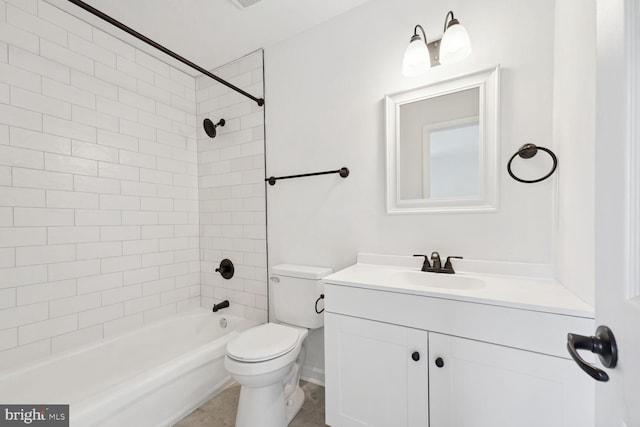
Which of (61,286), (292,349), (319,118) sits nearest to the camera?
(292,349)

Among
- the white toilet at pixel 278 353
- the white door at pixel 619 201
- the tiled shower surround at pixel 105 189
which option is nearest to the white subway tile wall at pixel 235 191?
the tiled shower surround at pixel 105 189

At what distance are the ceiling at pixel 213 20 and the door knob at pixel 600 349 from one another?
1986mm

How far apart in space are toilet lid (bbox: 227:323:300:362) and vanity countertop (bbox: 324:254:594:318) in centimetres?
45

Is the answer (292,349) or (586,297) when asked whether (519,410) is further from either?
(292,349)

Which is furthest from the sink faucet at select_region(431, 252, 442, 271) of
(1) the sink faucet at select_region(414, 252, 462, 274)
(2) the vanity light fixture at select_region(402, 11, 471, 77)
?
(2) the vanity light fixture at select_region(402, 11, 471, 77)

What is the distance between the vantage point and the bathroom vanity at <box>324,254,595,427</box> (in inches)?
35.6

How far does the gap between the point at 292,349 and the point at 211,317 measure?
117cm

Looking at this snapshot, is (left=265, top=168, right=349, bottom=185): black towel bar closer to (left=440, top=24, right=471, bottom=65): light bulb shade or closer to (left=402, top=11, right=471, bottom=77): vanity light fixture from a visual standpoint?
(left=402, top=11, right=471, bottom=77): vanity light fixture

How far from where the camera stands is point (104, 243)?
1.90m

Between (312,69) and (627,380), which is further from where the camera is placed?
(312,69)

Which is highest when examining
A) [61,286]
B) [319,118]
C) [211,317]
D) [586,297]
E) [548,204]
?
[319,118]

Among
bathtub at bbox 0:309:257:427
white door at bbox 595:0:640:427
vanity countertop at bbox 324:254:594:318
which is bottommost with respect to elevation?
bathtub at bbox 0:309:257:427

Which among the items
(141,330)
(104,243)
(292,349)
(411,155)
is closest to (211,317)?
(141,330)

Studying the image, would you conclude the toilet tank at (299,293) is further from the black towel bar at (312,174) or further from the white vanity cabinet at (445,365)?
the black towel bar at (312,174)
